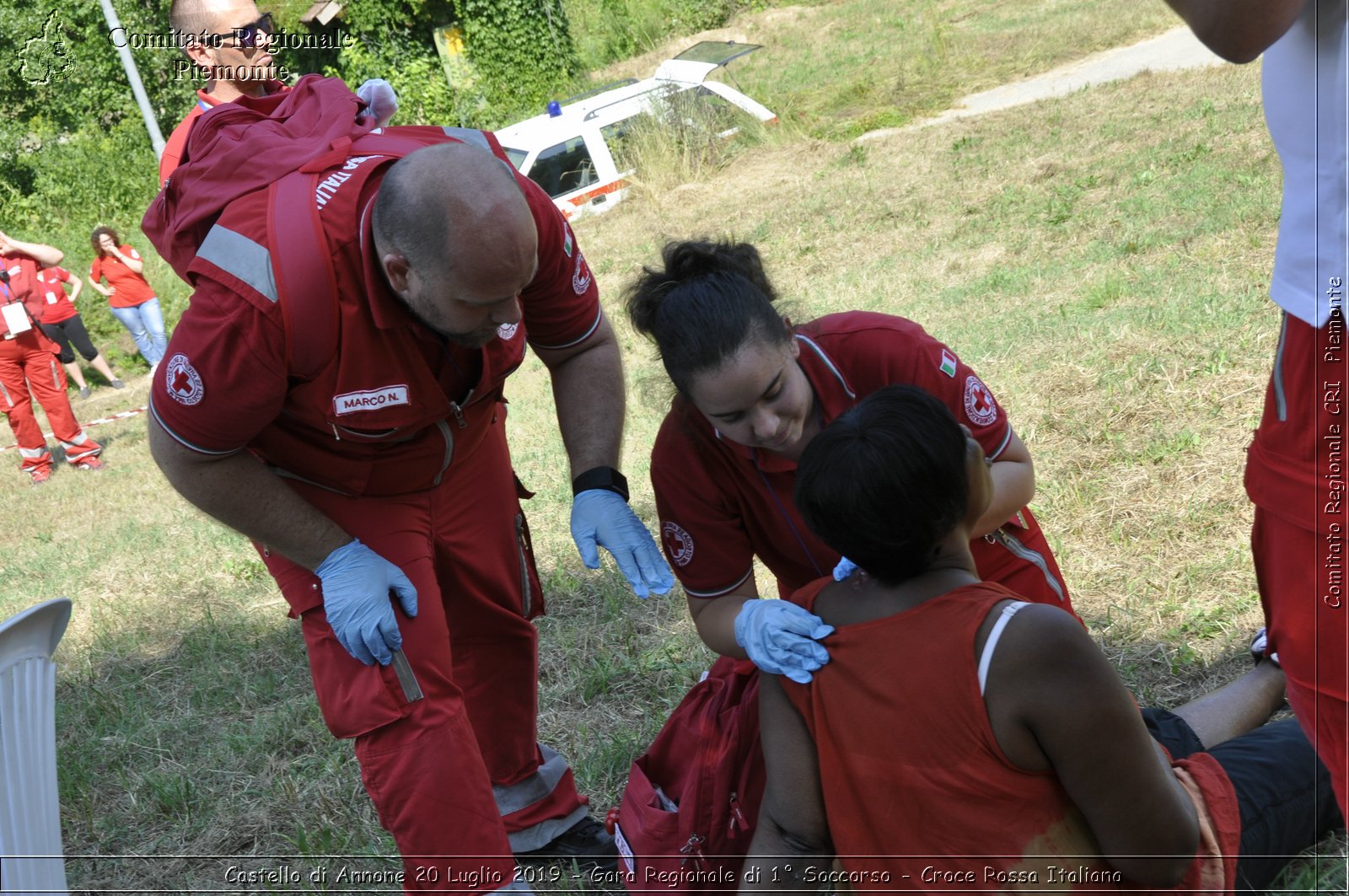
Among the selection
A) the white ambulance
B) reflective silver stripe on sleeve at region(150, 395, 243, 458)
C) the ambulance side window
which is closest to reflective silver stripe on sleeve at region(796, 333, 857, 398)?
reflective silver stripe on sleeve at region(150, 395, 243, 458)

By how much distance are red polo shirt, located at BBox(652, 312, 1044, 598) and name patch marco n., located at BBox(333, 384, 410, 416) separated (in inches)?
21.0

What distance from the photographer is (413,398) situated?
2389mm

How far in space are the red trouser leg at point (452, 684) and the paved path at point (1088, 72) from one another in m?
9.25

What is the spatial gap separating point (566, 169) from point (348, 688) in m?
10.8

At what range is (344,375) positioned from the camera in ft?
7.48

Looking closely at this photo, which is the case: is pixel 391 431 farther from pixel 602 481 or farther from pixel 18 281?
pixel 18 281

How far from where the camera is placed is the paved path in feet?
34.8

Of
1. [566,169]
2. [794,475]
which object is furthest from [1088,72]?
[794,475]

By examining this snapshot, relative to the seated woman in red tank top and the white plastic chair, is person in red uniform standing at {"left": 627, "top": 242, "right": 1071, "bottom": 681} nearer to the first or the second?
the seated woman in red tank top

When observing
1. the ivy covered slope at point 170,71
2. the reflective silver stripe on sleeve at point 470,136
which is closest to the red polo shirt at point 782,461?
the reflective silver stripe on sleeve at point 470,136

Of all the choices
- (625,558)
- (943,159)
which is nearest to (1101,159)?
(943,159)

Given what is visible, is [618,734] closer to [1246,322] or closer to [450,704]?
[450,704]

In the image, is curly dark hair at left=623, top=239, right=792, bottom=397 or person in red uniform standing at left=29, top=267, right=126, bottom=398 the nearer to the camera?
curly dark hair at left=623, top=239, right=792, bottom=397

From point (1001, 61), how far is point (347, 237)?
12.0 meters
